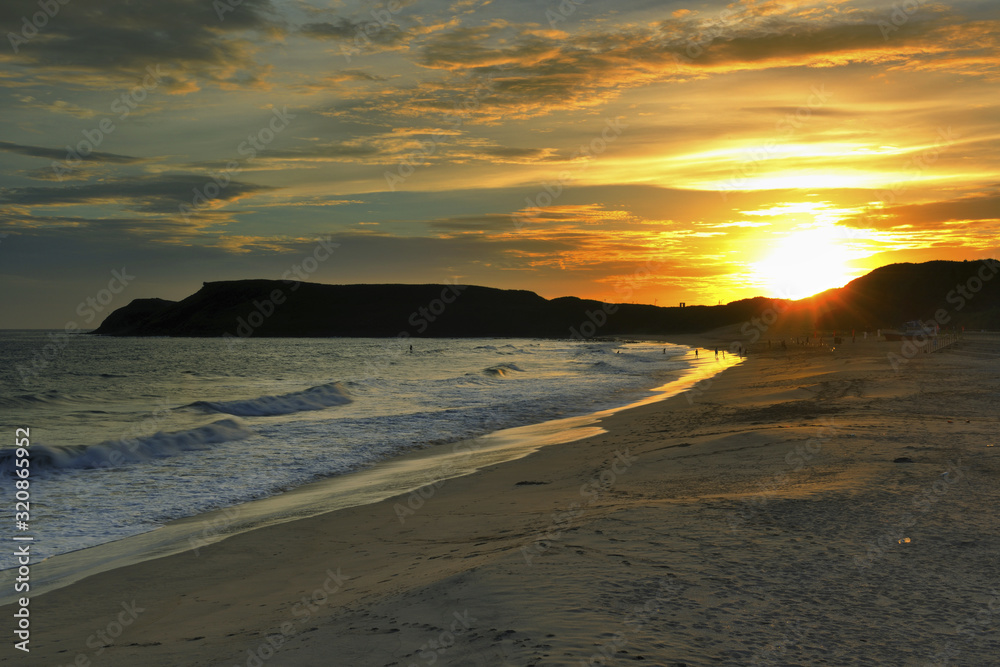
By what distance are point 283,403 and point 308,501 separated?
18.0 metres

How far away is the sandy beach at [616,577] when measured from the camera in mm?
3928

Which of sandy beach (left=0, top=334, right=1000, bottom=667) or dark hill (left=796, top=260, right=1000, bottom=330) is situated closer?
sandy beach (left=0, top=334, right=1000, bottom=667)

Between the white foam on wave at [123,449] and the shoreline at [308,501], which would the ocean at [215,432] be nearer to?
the white foam on wave at [123,449]

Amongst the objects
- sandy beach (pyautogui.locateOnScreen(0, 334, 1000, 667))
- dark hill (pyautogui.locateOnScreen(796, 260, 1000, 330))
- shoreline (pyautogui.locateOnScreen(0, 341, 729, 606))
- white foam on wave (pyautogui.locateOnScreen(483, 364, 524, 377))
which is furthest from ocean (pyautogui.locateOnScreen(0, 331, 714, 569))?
dark hill (pyautogui.locateOnScreen(796, 260, 1000, 330))

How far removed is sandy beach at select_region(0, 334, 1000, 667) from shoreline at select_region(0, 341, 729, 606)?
0.52 meters

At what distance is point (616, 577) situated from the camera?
4902mm

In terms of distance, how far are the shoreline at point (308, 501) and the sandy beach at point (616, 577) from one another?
523 mm

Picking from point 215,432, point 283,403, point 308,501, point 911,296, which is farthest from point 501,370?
point 911,296

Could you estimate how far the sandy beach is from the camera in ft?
12.9

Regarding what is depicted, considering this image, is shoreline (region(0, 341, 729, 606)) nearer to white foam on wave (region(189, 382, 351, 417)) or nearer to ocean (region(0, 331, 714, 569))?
ocean (region(0, 331, 714, 569))

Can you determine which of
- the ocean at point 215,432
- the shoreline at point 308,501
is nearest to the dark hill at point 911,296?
the ocean at point 215,432

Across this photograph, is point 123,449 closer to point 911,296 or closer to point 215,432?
point 215,432

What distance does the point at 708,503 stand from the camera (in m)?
7.07

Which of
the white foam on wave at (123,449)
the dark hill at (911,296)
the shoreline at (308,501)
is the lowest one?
the shoreline at (308,501)
